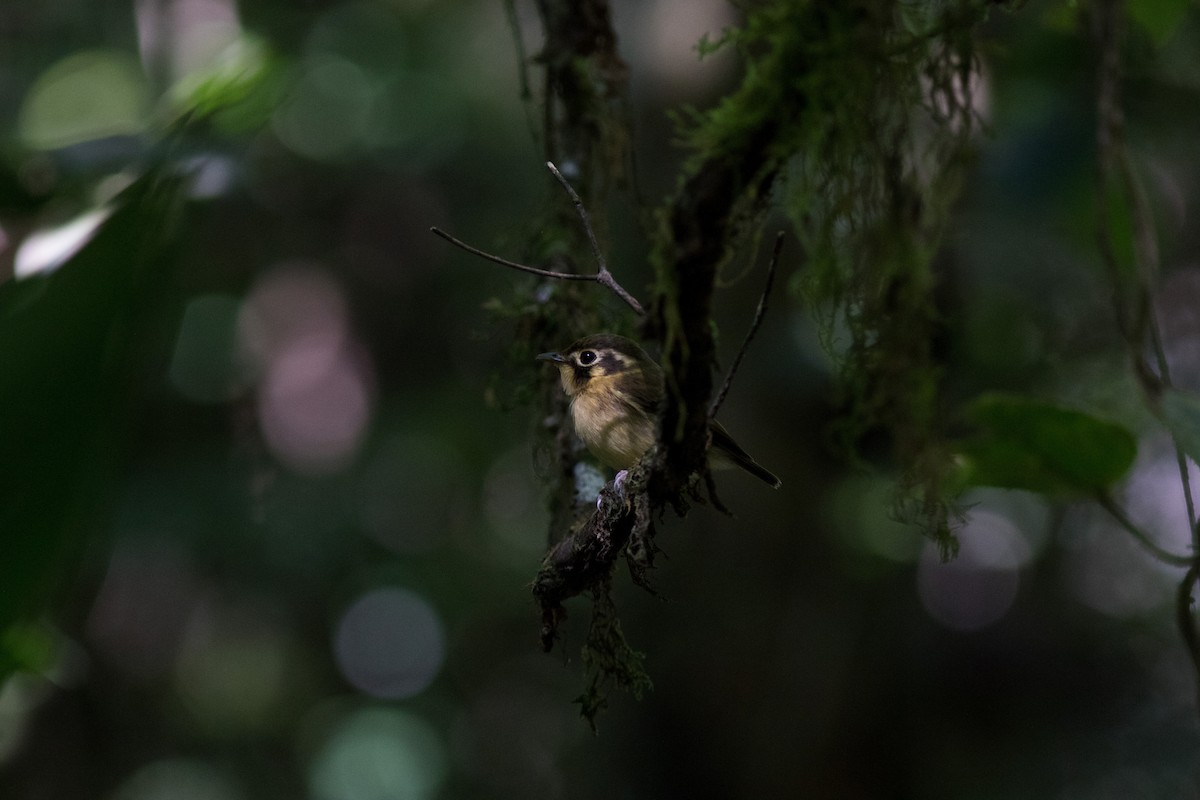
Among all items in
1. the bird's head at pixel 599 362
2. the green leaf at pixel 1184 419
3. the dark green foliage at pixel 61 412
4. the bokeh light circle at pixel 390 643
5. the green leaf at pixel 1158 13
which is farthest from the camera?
the bokeh light circle at pixel 390 643

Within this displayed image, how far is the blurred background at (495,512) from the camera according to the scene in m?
5.74

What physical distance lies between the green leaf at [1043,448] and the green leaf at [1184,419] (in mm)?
112

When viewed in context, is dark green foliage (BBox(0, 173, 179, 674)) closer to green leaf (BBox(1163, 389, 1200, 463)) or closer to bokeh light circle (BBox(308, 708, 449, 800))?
green leaf (BBox(1163, 389, 1200, 463))

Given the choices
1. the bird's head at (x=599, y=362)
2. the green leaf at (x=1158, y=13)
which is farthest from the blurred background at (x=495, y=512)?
the bird's head at (x=599, y=362)

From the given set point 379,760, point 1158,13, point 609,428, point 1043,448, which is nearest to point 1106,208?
point 1158,13

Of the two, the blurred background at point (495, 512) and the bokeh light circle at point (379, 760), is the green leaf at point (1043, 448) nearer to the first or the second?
the blurred background at point (495, 512)

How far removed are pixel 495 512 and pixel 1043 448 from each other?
27.3 feet

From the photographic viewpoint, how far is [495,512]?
10.1 m

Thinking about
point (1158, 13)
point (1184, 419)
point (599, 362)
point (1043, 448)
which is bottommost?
point (599, 362)

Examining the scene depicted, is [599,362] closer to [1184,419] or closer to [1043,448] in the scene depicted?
[1043,448]

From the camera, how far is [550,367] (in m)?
3.01

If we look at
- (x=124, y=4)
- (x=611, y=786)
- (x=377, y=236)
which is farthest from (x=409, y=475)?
(x=124, y=4)

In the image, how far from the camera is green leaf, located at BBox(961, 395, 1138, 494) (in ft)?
6.43

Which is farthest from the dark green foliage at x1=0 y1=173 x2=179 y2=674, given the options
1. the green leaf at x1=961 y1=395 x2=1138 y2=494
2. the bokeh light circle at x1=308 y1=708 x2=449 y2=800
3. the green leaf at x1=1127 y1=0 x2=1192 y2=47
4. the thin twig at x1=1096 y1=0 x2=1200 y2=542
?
the bokeh light circle at x1=308 y1=708 x2=449 y2=800
